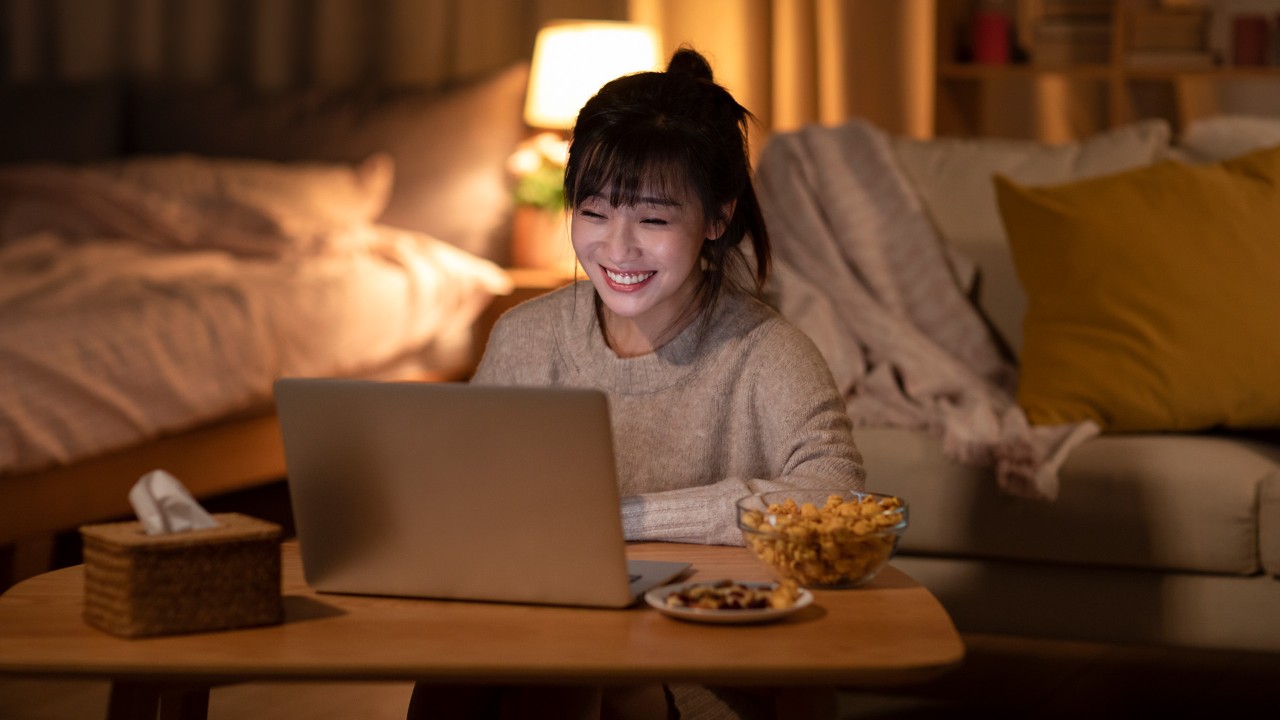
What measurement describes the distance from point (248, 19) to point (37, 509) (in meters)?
2.55

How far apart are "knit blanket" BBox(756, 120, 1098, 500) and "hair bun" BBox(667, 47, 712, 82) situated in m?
0.84

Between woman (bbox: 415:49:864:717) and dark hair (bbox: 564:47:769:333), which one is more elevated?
dark hair (bbox: 564:47:769:333)

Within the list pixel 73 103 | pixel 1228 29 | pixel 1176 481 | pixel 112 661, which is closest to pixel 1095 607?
pixel 1176 481

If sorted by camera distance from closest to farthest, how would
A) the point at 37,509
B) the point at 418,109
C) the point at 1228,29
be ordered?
the point at 37,509 → the point at 1228,29 → the point at 418,109

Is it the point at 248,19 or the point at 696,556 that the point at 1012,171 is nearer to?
the point at 696,556

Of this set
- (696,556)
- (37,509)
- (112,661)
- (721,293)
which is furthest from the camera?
(37,509)

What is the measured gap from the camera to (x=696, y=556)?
1180 mm

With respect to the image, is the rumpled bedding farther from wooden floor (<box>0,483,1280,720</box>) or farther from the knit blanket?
the knit blanket

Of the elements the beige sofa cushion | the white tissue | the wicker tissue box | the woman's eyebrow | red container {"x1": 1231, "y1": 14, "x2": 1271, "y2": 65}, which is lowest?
the beige sofa cushion

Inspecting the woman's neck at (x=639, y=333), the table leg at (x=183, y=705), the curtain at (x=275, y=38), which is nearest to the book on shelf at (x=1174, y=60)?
the curtain at (x=275, y=38)

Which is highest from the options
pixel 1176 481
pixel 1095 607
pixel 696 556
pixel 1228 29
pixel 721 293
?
pixel 1228 29

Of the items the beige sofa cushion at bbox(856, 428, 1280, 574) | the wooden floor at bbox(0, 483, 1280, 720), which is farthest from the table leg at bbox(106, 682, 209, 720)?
the beige sofa cushion at bbox(856, 428, 1280, 574)

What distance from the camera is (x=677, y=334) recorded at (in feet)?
4.65

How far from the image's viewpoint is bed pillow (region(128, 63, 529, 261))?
12.3 ft
